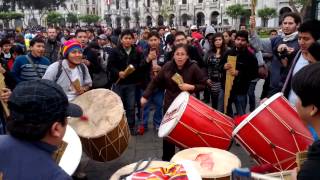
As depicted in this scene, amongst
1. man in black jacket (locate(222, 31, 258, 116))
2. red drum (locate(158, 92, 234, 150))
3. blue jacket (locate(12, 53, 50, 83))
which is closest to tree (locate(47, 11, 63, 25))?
blue jacket (locate(12, 53, 50, 83))

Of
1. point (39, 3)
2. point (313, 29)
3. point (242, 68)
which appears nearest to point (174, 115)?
point (313, 29)

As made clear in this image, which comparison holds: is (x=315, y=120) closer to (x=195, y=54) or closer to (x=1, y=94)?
(x=1, y=94)

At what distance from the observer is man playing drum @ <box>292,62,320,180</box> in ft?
5.11

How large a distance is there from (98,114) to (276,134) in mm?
1986

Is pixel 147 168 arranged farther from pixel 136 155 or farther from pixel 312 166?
pixel 136 155

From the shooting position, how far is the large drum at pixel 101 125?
4062 mm

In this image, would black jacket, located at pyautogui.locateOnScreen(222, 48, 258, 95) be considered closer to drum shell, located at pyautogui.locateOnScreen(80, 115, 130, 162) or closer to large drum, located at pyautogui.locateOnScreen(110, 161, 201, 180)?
drum shell, located at pyautogui.locateOnScreen(80, 115, 130, 162)

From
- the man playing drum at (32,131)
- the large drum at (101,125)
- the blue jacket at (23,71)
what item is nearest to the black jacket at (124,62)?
the blue jacket at (23,71)

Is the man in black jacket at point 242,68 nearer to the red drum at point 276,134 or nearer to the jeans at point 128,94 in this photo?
the jeans at point 128,94

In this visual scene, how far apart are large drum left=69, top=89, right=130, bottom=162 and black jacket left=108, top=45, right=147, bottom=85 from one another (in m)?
2.01

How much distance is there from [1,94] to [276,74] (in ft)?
11.9

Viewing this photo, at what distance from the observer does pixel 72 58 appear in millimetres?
4637

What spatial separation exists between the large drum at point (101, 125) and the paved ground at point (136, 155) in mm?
584

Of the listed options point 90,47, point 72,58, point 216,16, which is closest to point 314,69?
point 72,58
